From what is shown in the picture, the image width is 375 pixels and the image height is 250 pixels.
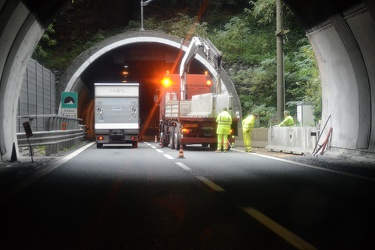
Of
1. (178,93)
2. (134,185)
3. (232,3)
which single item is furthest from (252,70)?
(134,185)

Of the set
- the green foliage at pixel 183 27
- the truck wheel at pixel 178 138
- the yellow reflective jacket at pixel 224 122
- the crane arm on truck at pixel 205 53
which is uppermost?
the green foliage at pixel 183 27

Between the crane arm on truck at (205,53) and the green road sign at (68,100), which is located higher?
the crane arm on truck at (205,53)

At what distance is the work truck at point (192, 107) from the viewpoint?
22.7 m

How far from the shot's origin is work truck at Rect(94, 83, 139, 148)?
26.2 m

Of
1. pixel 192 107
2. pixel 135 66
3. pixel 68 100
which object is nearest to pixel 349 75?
pixel 192 107

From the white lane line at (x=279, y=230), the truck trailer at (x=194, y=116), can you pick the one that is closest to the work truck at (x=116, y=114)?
the truck trailer at (x=194, y=116)

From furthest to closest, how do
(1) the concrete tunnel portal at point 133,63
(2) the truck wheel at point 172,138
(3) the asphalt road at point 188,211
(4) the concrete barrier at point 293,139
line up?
(1) the concrete tunnel portal at point 133,63 < (2) the truck wheel at point 172,138 < (4) the concrete barrier at point 293,139 < (3) the asphalt road at point 188,211

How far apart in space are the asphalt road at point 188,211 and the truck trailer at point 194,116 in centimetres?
1053

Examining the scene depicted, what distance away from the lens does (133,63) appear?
3925 cm

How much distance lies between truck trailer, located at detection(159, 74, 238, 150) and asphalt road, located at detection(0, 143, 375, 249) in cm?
1053

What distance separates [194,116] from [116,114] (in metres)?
5.42

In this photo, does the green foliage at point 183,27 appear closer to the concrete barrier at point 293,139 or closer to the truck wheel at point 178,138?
the truck wheel at point 178,138

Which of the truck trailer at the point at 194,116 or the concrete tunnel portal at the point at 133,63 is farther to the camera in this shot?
the concrete tunnel portal at the point at 133,63

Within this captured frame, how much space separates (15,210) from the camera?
7266mm
